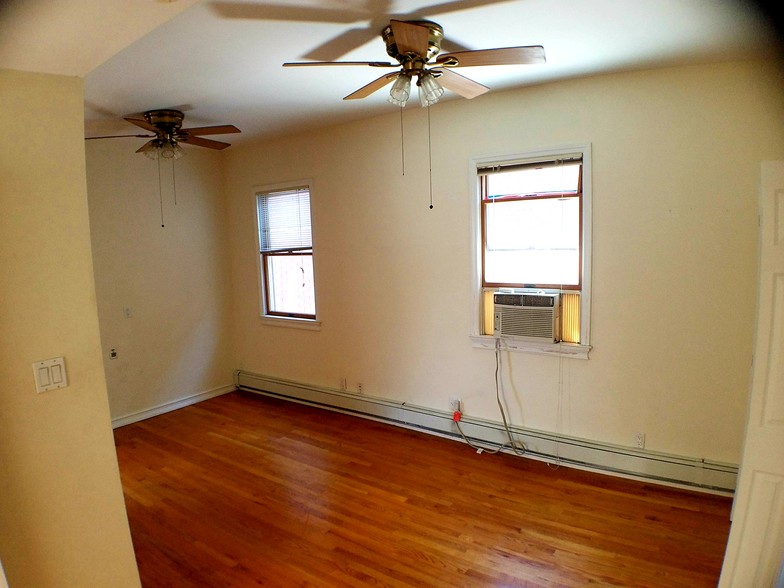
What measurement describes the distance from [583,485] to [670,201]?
76.6 inches

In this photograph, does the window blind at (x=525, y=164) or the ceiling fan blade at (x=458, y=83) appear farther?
the window blind at (x=525, y=164)

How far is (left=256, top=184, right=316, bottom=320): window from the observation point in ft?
15.4

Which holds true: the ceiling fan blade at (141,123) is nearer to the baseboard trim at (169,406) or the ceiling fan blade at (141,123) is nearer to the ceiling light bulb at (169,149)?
the ceiling light bulb at (169,149)

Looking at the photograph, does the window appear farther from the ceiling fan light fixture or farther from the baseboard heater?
the ceiling fan light fixture

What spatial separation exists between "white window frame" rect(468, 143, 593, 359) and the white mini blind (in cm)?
184

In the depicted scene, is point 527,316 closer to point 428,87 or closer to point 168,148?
point 428,87

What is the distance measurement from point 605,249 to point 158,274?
13.7 feet

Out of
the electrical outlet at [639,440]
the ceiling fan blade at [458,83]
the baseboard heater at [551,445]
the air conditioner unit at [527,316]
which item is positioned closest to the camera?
the ceiling fan blade at [458,83]

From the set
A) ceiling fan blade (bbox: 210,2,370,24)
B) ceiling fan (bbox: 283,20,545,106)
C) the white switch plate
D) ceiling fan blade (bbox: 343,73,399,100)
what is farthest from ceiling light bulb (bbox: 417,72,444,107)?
the white switch plate

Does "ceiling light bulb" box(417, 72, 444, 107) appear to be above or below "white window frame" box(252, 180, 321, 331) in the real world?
above

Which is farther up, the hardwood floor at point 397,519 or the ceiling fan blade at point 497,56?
the ceiling fan blade at point 497,56

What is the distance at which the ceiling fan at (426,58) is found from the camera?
6.61ft

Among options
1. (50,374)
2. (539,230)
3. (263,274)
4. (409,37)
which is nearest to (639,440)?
(539,230)

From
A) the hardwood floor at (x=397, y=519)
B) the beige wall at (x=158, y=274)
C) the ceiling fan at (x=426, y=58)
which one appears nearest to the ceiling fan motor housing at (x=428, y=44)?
the ceiling fan at (x=426, y=58)
